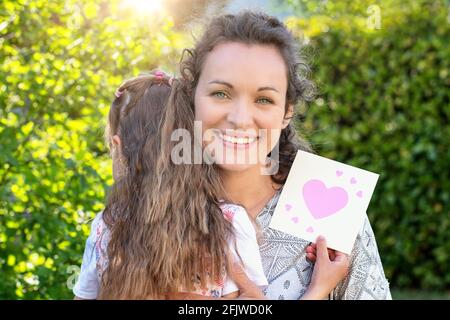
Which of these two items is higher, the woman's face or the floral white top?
the woman's face

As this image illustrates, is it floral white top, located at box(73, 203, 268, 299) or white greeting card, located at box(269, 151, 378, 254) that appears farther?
white greeting card, located at box(269, 151, 378, 254)

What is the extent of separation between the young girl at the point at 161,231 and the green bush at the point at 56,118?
0.96 metres

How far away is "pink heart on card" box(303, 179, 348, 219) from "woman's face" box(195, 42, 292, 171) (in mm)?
213

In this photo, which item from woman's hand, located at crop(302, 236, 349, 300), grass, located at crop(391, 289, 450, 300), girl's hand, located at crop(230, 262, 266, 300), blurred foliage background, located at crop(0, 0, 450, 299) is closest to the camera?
girl's hand, located at crop(230, 262, 266, 300)

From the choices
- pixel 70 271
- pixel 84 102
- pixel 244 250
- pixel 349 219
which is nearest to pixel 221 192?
pixel 244 250

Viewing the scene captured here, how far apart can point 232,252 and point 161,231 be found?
22 centimetres

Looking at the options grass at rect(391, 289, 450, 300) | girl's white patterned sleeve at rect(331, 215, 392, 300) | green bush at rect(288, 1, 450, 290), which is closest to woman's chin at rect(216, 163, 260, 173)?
girl's white patterned sleeve at rect(331, 215, 392, 300)

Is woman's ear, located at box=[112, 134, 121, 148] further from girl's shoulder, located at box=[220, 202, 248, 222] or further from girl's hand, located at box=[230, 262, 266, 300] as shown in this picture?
girl's hand, located at box=[230, 262, 266, 300]

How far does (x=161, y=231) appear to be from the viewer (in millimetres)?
2426

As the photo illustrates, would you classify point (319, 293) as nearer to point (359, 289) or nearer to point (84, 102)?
point (359, 289)

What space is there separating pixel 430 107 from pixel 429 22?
61cm

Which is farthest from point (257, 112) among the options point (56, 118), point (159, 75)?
point (56, 118)

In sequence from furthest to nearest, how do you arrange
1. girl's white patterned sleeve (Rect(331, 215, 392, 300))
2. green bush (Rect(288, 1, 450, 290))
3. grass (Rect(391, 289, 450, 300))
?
grass (Rect(391, 289, 450, 300)) → green bush (Rect(288, 1, 450, 290)) → girl's white patterned sleeve (Rect(331, 215, 392, 300))

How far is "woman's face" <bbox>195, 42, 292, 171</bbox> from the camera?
249 centimetres
